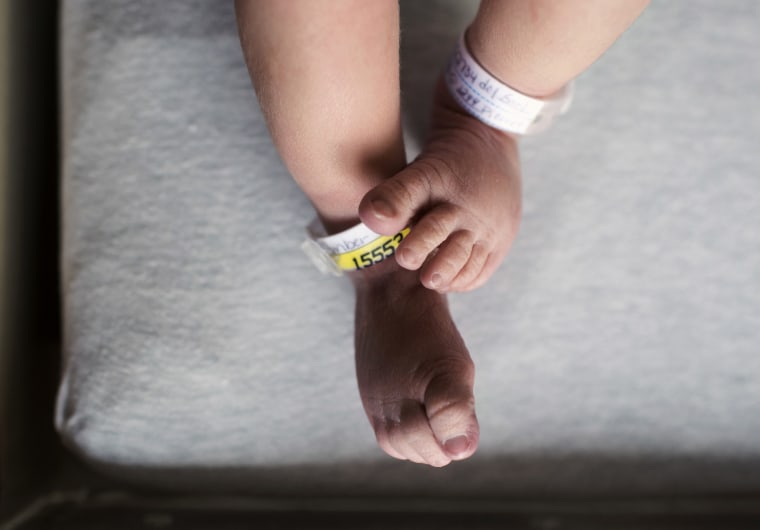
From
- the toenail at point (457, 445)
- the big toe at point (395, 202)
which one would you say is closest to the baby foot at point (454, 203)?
the big toe at point (395, 202)

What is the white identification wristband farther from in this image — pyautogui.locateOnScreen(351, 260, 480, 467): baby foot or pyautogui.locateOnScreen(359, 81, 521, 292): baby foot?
pyautogui.locateOnScreen(351, 260, 480, 467): baby foot

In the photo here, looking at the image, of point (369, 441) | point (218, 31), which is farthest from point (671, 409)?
point (218, 31)

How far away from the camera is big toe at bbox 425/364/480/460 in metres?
0.51

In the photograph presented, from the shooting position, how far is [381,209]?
0.50 m

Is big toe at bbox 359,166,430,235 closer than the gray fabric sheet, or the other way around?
big toe at bbox 359,166,430,235

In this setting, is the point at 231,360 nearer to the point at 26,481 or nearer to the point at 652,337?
the point at 26,481

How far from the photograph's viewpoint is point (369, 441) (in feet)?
2.38

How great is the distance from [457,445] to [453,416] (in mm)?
24

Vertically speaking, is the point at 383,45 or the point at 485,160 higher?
the point at 383,45

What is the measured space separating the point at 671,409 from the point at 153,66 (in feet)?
2.09

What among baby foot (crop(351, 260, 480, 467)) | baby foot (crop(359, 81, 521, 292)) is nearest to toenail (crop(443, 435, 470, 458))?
baby foot (crop(351, 260, 480, 467))

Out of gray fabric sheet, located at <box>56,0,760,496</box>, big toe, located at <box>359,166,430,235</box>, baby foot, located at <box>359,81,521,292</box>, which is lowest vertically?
gray fabric sheet, located at <box>56,0,760,496</box>

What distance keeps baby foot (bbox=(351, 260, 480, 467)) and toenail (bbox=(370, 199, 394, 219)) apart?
0.11 meters

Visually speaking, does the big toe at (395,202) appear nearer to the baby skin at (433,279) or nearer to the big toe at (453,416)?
the baby skin at (433,279)
